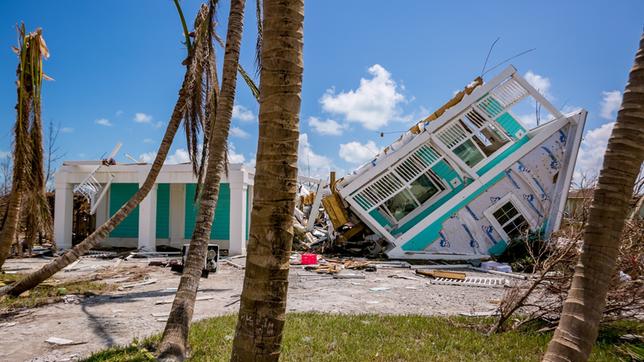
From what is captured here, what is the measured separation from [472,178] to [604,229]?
1435 centimetres

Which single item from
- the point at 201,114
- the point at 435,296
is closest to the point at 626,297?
the point at 435,296

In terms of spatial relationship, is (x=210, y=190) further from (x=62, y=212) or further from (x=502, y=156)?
(x=62, y=212)

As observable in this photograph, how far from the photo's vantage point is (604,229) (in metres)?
2.49

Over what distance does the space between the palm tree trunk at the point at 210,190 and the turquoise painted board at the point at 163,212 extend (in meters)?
14.9

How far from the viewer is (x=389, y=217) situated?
56.7ft

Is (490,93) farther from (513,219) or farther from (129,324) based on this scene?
(129,324)

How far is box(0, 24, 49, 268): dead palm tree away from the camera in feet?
27.2

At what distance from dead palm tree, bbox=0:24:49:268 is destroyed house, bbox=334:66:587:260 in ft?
34.2

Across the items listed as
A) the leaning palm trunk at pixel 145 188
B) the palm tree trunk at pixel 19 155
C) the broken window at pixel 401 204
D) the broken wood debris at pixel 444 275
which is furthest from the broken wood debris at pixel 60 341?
the broken window at pixel 401 204

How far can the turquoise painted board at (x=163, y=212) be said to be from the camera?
19672 mm

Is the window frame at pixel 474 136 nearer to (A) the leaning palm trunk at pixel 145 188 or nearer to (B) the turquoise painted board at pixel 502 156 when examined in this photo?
(B) the turquoise painted board at pixel 502 156

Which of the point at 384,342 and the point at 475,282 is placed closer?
the point at 384,342

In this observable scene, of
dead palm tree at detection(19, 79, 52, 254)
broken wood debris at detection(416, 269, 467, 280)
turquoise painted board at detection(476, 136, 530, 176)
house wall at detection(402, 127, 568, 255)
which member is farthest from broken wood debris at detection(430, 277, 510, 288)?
dead palm tree at detection(19, 79, 52, 254)

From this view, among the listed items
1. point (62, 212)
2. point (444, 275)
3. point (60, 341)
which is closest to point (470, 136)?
point (444, 275)
